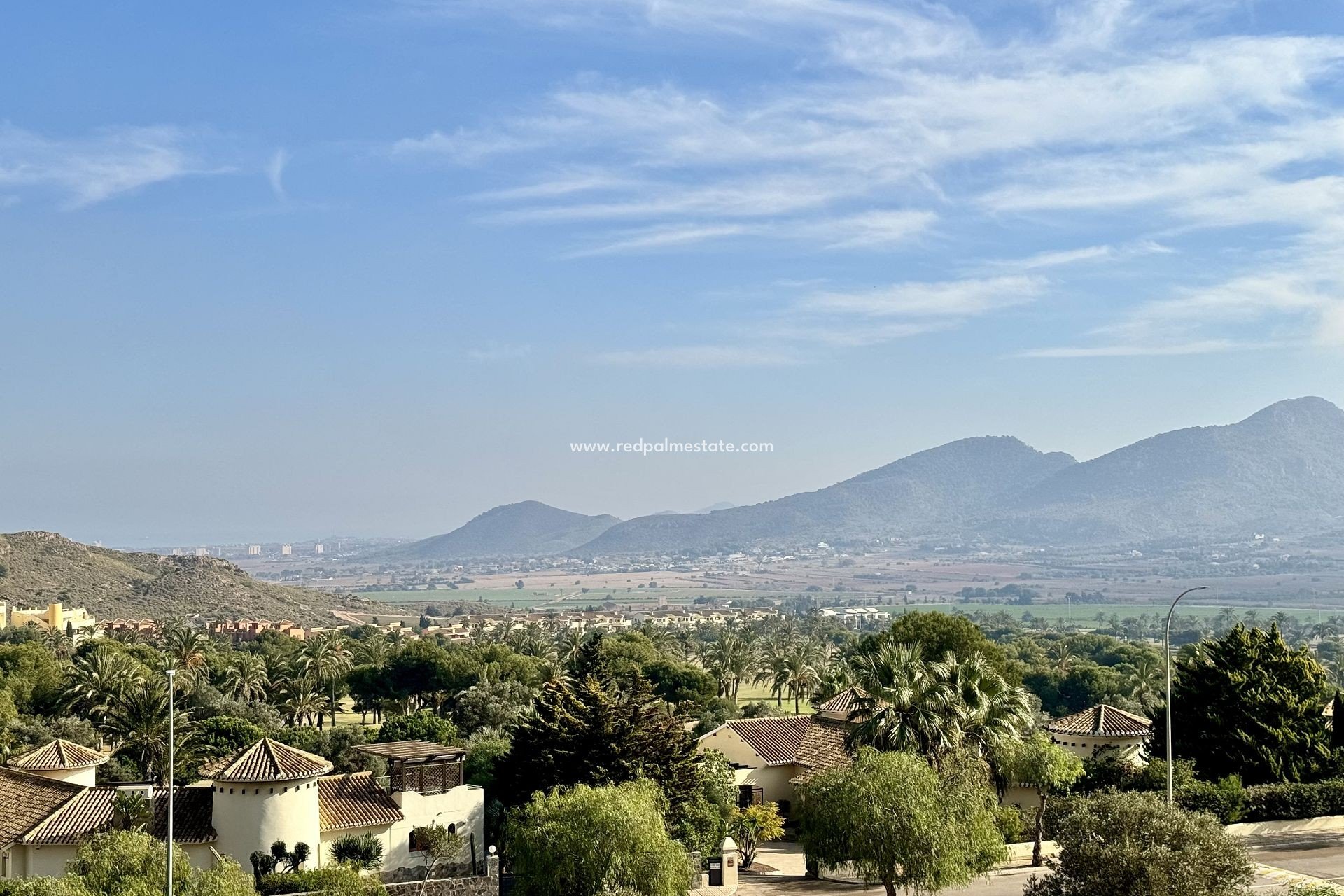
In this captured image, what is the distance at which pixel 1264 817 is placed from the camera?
48.1m

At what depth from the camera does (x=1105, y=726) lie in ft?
178

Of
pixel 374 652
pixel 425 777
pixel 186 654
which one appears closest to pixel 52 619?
pixel 374 652

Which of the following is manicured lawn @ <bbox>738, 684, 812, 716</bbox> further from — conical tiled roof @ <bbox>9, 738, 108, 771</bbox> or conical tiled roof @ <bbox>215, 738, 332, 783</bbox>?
conical tiled roof @ <bbox>215, 738, 332, 783</bbox>

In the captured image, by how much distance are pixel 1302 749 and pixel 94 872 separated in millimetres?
40514

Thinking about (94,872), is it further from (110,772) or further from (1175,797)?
(1175,797)

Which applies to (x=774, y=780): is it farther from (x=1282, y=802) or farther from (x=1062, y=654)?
(x=1062, y=654)

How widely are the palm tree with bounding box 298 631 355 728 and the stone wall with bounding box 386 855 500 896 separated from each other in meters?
50.6

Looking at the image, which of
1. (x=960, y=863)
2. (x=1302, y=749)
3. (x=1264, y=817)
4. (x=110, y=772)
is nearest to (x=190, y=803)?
(x=110, y=772)

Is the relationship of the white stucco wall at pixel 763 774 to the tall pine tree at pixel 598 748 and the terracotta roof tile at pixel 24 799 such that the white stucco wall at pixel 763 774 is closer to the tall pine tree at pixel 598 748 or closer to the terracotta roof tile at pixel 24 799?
the tall pine tree at pixel 598 748

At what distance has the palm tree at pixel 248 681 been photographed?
84875 millimetres

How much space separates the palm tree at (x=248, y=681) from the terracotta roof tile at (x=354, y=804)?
139 feet

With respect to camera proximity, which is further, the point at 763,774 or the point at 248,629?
the point at 248,629

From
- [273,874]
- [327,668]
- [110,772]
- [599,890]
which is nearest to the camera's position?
[599,890]

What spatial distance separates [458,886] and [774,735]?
19974mm
